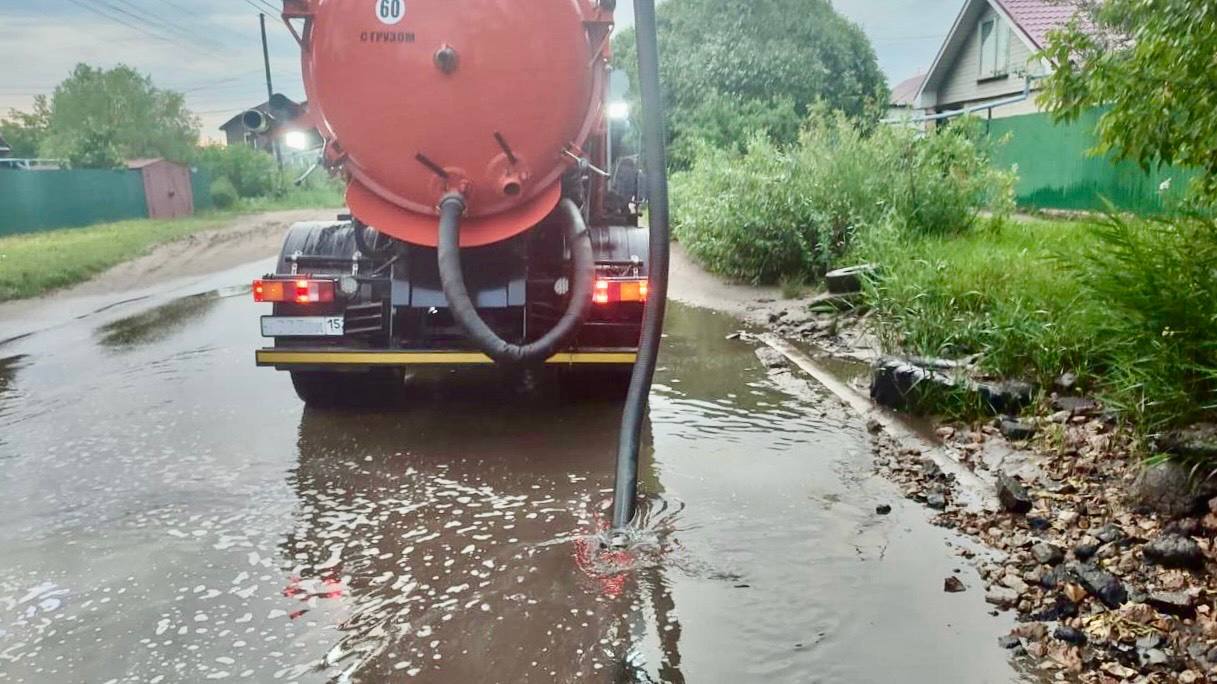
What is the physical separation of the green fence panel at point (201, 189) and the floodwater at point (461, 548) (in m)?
31.6

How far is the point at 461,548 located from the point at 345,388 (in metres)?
2.62

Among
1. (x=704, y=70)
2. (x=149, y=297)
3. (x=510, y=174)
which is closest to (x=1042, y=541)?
(x=510, y=174)

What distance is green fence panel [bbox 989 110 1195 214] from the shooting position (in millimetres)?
13398

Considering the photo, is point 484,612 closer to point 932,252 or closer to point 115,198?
point 932,252

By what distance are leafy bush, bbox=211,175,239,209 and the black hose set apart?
35.2m

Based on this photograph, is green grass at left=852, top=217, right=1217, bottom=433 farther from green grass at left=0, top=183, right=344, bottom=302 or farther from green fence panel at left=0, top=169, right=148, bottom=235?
green fence panel at left=0, top=169, right=148, bottom=235

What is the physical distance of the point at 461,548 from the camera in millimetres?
4109

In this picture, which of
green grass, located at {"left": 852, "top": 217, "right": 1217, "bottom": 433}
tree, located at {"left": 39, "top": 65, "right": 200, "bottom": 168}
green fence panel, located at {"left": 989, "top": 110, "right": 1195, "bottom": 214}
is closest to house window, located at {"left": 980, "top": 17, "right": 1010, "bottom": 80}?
green fence panel, located at {"left": 989, "top": 110, "right": 1195, "bottom": 214}

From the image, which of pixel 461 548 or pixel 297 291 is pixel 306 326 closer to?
pixel 297 291

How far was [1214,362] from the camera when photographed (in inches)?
162

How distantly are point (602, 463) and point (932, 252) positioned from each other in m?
4.30

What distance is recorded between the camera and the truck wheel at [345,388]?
245 inches

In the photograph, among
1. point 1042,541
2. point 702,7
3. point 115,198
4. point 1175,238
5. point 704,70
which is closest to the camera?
point 1042,541

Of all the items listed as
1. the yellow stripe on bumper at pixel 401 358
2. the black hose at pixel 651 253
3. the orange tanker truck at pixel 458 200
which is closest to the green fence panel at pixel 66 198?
the yellow stripe on bumper at pixel 401 358
